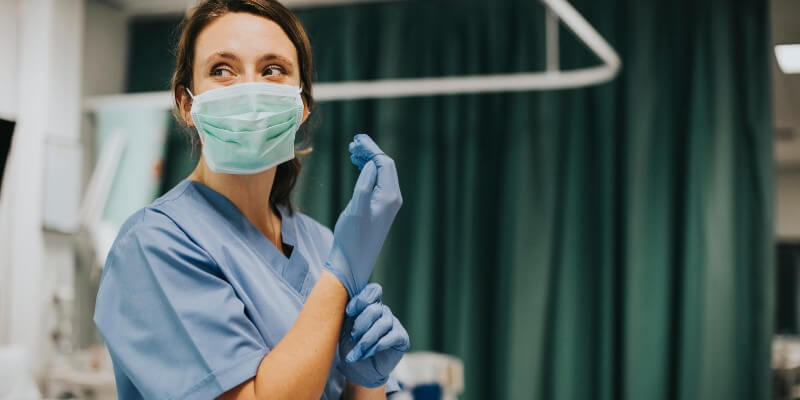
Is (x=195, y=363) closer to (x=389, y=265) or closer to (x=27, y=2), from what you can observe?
(x=389, y=265)

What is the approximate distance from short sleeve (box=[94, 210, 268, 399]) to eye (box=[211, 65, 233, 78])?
221 millimetres

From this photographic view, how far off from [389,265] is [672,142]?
138 cm

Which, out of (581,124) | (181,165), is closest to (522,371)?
(581,124)

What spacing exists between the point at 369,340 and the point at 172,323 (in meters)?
0.22

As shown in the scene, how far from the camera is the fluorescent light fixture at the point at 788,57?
222cm

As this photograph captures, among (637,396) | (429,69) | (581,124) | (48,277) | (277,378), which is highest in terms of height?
(429,69)

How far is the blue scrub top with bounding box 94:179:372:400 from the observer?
2.59ft

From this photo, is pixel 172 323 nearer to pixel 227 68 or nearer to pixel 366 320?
pixel 366 320

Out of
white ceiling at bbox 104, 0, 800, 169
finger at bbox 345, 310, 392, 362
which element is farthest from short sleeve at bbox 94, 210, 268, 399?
white ceiling at bbox 104, 0, 800, 169

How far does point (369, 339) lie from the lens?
2.61ft

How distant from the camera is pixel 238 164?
0.93 m

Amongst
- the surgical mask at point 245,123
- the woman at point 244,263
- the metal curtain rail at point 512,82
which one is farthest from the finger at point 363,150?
the metal curtain rail at point 512,82

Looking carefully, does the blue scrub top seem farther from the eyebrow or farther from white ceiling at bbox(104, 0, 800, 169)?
white ceiling at bbox(104, 0, 800, 169)

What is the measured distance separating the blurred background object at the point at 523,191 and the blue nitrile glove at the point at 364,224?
6.81 ft
